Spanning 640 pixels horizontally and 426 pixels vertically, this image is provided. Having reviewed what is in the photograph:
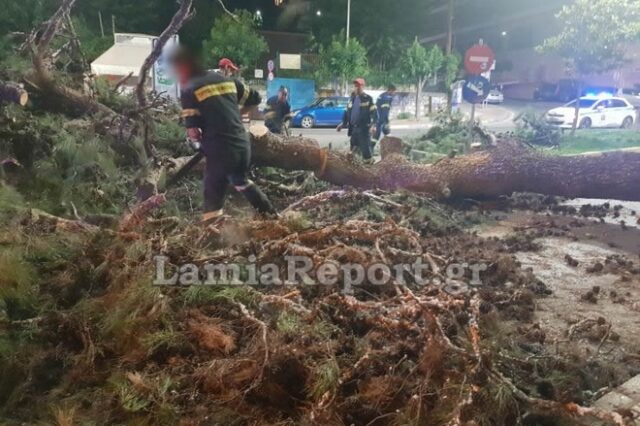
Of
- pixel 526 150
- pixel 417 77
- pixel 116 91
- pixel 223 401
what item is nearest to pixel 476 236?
pixel 526 150

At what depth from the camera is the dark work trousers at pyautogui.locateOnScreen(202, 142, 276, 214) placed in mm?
4648

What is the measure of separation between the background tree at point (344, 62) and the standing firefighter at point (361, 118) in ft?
64.7

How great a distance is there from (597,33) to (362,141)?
1035 cm

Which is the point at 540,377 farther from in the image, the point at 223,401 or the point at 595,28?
the point at 595,28

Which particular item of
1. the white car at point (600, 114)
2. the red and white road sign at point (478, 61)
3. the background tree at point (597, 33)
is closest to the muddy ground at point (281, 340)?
the red and white road sign at point (478, 61)

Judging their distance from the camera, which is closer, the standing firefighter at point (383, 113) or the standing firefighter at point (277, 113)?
the standing firefighter at point (277, 113)

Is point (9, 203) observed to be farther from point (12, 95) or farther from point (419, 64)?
point (419, 64)

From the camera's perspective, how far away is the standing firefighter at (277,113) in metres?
9.59

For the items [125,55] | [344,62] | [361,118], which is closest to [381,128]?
[361,118]

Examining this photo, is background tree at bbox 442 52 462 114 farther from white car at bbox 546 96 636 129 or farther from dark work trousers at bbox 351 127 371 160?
dark work trousers at bbox 351 127 371 160

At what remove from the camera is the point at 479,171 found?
258 inches

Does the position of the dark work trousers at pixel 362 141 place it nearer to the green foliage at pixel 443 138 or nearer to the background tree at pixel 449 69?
the green foliage at pixel 443 138

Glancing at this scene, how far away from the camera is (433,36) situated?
43688 millimetres

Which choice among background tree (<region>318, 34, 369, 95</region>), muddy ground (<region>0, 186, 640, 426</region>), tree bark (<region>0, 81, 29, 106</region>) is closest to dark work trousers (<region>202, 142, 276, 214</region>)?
muddy ground (<region>0, 186, 640, 426</region>)
